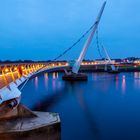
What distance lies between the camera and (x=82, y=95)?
17219 millimetres

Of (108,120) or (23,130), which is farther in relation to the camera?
(108,120)

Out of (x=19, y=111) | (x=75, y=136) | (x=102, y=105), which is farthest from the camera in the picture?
(x=102, y=105)

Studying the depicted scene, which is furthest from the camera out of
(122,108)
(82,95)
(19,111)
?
(82,95)

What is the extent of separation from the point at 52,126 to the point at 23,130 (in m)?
0.79

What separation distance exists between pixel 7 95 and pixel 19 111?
4.02ft

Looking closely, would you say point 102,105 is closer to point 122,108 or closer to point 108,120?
point 122,108

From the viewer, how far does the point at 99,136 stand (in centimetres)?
789

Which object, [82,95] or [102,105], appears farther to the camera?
[82,95]

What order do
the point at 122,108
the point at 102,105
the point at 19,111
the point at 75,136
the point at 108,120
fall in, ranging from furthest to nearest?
the point at 102,105 → the point at 122,108 → the point at 108,120 → the point at 75,136 → the point at 19,111

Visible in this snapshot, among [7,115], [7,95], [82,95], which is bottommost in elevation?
[82,95]

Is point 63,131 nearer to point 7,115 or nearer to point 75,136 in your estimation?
point 75,136

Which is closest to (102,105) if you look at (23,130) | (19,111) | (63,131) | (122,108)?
(122,108)

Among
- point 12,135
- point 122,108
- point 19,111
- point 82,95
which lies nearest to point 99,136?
point 19,111

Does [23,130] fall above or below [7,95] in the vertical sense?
below
